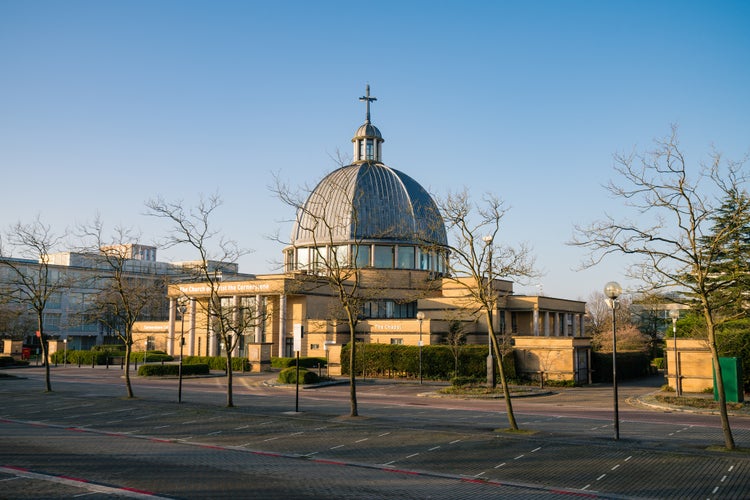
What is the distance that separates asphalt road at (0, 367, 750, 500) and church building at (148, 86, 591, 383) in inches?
999

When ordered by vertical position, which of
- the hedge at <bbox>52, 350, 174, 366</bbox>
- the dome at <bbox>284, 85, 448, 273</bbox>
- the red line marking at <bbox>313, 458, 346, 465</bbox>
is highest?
the dome at <bbox>284, 85, 448, 273</bbox>

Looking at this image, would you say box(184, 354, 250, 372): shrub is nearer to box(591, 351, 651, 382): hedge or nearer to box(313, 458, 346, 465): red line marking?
box(591, 351, 651, 382): hedge

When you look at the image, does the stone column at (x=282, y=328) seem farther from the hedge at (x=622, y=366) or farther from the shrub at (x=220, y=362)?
the hedge at (x=622, y=366)

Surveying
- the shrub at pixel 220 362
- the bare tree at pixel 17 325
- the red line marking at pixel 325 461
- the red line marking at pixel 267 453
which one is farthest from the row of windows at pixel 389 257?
the red line marking at pixel 325 461

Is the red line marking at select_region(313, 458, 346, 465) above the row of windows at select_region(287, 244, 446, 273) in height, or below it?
below

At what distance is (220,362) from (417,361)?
2101cm

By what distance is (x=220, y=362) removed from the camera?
198 feet

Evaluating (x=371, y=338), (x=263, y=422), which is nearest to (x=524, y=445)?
(x=263, y=422)

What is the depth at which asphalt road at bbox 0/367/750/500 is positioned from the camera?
554 inches

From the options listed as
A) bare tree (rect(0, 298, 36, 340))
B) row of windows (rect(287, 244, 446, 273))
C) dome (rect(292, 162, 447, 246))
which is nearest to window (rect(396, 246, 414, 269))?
row of windows (rect(287, 244, 446, 273))

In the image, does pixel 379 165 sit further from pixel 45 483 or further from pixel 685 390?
pixel 45 483

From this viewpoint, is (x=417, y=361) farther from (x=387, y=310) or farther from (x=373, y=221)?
(x=373, y=221)

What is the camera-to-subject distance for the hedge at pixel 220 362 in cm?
5782

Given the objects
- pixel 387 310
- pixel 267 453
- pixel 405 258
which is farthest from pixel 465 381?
pixel 405 258
